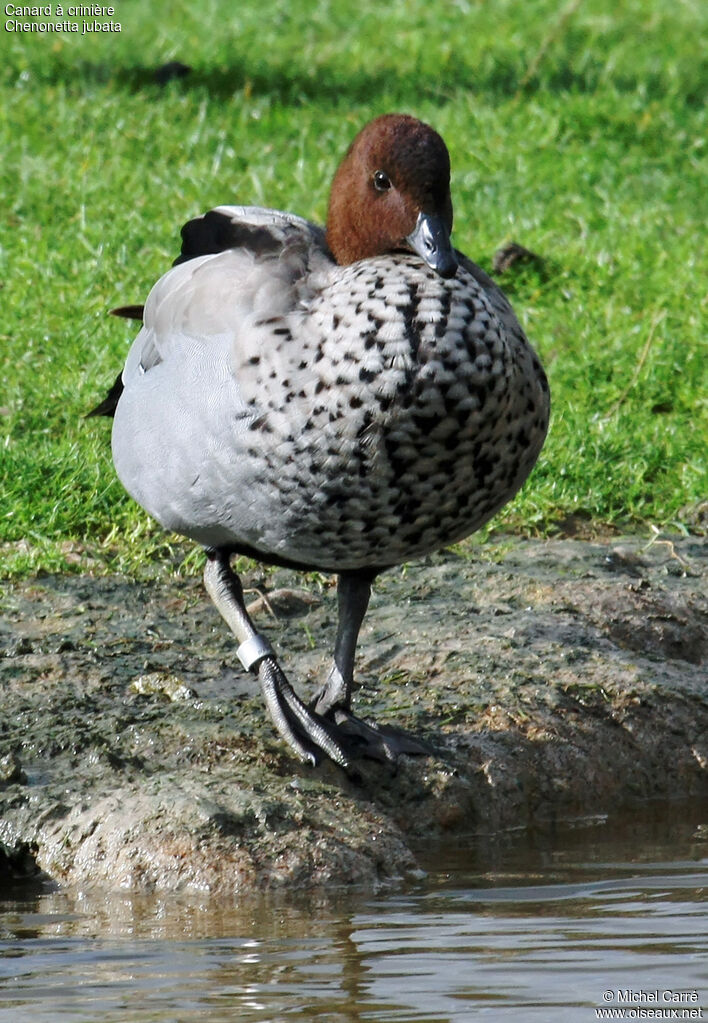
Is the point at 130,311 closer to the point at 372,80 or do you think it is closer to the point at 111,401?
the point at 111,401

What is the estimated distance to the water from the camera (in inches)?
109

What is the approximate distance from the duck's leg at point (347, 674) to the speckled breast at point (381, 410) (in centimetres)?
33

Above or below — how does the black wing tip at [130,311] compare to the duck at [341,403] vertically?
above

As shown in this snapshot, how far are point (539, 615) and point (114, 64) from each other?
6.09m

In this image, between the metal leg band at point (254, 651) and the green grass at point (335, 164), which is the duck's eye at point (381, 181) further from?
the green grass at point (335, 164)

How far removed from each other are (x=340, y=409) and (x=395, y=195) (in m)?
0.58

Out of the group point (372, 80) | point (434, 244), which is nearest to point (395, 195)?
point (434, 244)

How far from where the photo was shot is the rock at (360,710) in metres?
3.55

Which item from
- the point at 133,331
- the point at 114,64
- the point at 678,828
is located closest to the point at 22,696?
the point at 678,828

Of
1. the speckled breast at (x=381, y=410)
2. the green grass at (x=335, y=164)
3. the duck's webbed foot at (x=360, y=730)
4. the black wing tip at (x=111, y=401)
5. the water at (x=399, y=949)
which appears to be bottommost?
the water at (x=399, y=949)

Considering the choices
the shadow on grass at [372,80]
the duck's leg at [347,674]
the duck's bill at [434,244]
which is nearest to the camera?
the duck's bill at [434,244]

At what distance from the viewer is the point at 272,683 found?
3.96 metres

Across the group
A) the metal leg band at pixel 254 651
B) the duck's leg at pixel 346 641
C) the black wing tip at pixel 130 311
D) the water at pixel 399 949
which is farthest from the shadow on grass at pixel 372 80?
the water at pixel 399 949

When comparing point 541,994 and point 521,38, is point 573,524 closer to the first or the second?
point 541,994
